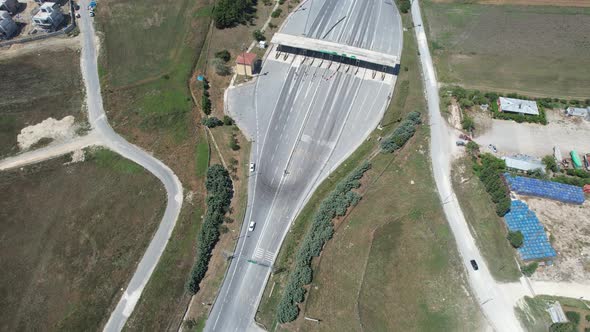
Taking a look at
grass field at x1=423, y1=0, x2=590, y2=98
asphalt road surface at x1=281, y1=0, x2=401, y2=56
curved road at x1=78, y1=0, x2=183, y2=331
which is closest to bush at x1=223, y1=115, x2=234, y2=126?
curved road at x1=78, y1=0, x2=183, y2=331

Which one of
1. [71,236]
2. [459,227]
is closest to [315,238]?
[459,227]

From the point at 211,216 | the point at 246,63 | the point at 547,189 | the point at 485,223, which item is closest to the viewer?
the point at 485,223

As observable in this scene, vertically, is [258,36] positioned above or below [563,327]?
above

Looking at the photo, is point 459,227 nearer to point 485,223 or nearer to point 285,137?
point 485,223

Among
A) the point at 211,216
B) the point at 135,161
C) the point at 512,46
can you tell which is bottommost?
the point at 135,161

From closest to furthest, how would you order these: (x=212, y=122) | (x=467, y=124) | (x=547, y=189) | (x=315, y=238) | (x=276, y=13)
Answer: (x=315, y=238), (x=547, y=189), (x=467, y=124), (x=212, y=122), (x=276, y=13)

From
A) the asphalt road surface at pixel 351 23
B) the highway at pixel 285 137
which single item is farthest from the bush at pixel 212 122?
the asphalt road surface at pixel 351 23

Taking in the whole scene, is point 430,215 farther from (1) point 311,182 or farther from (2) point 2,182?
(2) point 2,182

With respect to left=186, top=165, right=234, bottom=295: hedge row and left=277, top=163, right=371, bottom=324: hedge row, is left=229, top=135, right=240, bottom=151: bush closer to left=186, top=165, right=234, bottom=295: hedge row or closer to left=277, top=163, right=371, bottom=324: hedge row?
left=186, top=165, right=234, bottom=295: hedge row
